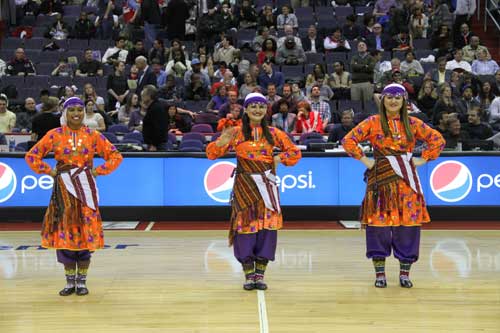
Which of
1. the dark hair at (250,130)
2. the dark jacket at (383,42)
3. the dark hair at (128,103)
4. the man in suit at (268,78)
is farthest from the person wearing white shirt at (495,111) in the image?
the dark hair at (250,130)

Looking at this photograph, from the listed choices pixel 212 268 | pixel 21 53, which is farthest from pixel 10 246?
pixel 21 53

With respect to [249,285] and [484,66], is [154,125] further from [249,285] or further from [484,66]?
[484,66]

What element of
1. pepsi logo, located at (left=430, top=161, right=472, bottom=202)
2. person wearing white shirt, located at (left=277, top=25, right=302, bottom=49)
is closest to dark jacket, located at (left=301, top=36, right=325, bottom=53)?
person wearing white shirt, located at (left=277, top=25, right=302, bottom=49)

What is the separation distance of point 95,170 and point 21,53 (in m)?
12.3

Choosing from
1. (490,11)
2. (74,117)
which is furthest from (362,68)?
(74,117)

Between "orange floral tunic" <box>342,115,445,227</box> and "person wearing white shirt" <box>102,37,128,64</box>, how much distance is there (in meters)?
12.7

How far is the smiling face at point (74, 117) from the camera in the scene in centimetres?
976

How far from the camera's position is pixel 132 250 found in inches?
511

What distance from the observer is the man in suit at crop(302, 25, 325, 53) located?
874 inches

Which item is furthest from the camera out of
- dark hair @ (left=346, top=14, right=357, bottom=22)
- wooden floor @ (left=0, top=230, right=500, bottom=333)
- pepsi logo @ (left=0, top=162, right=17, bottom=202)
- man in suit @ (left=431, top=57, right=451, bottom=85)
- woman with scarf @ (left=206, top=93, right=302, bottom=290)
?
dark hair @ (left=346, top=14, right=357, bottom=22)

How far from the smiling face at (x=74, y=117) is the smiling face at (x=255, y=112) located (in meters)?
1.65

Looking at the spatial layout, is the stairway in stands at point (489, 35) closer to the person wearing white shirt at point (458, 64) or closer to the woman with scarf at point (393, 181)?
the person wearing white shirt at point (458, 64)

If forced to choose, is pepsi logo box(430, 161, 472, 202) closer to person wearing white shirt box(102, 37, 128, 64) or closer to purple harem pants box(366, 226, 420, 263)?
purple harem pants box(366, 226, 420, 263)

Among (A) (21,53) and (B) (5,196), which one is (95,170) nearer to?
(B) (5,196)
